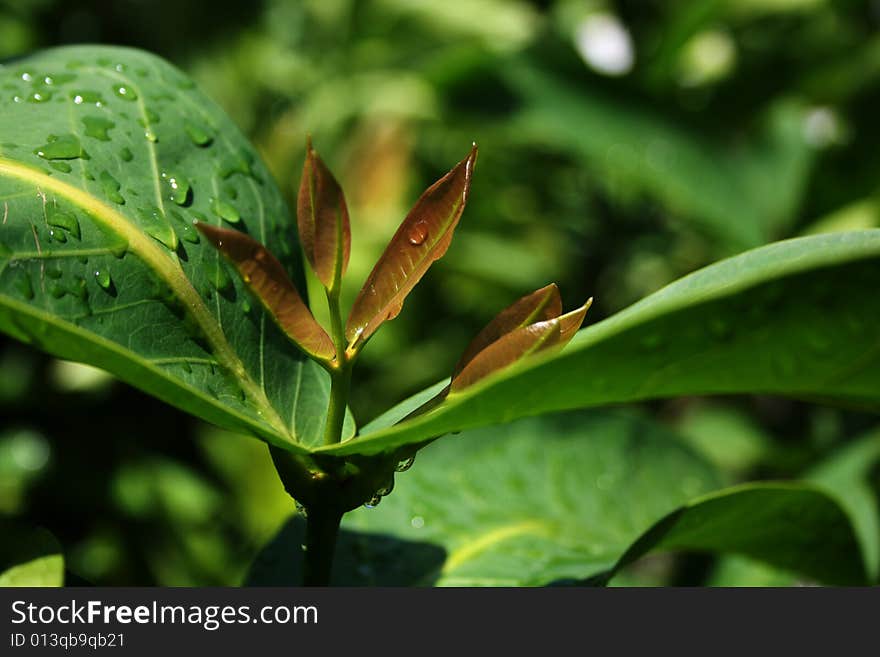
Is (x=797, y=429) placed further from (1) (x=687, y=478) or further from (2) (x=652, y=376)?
(2) (x=652, y=376)

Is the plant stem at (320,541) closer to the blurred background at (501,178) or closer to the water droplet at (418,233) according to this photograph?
the water droplet at (418,233)

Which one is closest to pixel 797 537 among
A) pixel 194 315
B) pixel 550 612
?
pixel 550 612

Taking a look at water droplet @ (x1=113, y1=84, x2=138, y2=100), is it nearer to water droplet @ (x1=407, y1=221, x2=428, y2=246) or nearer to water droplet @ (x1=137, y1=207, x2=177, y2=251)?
water droplet @ (x1=137, y1=207, x2=177, y2=251)

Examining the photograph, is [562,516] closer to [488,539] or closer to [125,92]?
[488,539]

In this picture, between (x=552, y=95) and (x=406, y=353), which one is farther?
(x=406, y=353)

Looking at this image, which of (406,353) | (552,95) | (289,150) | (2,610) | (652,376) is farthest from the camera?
(289,150)
